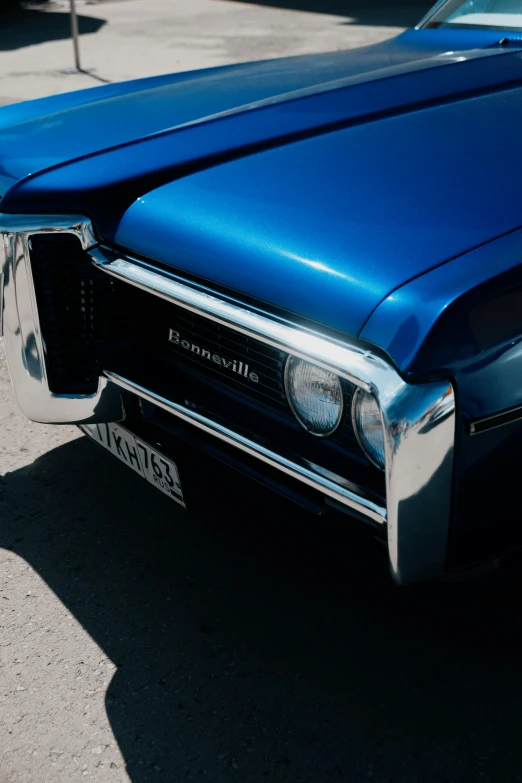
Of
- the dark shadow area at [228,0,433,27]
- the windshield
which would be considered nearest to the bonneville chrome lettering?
the windshield

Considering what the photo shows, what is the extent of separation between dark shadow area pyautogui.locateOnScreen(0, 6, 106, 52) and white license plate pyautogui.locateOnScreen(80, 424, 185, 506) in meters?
9.61

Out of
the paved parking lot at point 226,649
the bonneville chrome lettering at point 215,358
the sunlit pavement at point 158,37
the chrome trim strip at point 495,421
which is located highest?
the chrome trim strip at point 495,421

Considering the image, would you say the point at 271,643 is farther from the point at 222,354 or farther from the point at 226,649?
the point at 222,354

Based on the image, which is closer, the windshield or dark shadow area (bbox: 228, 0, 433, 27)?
the windshield

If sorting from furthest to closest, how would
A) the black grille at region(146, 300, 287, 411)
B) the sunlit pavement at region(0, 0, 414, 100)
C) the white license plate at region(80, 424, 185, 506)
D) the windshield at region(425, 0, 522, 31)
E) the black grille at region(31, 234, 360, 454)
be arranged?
the sunlit pavement at region(0, 0, 414, 100)
the windshield at region(425, 0, 522, 31)
the white license plate at region(80, 424, 185, 506)
the black grille at region(31, 234, 360, 454)
the black grille at region(146, 300, 287, 411)

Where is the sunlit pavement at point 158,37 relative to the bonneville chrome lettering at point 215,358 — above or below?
below

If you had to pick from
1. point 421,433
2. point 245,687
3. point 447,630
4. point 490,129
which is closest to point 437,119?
point 490,129

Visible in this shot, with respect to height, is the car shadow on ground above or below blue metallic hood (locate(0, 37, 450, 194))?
below

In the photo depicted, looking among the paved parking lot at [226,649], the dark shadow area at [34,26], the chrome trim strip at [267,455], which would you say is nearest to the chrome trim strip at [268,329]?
the chrome trim strip at [267,455]

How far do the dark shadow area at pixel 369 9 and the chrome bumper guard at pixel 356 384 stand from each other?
10783 mm

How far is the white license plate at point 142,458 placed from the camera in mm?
2346

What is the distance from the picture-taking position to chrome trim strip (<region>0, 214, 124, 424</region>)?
7.42ft

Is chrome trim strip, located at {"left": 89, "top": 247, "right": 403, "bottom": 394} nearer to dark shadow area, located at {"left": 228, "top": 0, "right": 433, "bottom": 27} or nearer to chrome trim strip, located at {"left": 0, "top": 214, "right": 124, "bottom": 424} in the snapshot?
chrome trim strip, located at {"left": 0, "top": 214, "right": 124, "bottom": 424}

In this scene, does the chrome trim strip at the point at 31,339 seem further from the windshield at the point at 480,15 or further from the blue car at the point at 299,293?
the windshield at the point at 480,15
